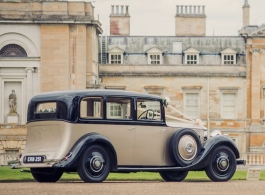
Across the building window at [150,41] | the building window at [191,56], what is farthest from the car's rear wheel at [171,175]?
the building window at [150,41]

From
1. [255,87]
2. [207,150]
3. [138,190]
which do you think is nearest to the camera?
[138,190]

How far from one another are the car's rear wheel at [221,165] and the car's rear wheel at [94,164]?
8.48ft

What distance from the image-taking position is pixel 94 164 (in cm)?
1906

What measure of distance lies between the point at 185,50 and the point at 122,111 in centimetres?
4282

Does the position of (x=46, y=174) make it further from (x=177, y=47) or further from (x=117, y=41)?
(x=177, y=47)

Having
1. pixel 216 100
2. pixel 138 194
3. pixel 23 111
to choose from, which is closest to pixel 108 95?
pixel 138 194

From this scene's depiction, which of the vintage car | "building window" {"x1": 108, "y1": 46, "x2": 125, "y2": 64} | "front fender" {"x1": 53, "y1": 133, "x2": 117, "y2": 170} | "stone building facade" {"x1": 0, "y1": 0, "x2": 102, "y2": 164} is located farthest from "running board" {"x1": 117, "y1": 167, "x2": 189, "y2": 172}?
"building window" {"x1": 108, "y1": 46, "x2": 125, "y2": 64}

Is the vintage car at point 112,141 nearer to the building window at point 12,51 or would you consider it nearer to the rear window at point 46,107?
the rear window at point 46,107

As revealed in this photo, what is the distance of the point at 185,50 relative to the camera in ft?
206

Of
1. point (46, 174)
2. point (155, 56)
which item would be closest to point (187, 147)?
point (46, 174)

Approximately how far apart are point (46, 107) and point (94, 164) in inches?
70.7

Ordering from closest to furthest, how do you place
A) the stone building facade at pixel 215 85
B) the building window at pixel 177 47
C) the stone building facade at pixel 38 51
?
the stone building facade at pixel 38 51 → the stone building facade at pixel 215 85 → the building window at pixel 177 47

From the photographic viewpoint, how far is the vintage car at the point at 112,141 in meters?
19.1

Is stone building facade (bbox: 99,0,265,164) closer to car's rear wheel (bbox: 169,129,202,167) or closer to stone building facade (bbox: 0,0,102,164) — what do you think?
stone building facade (bbox: 0,0,102,164)
